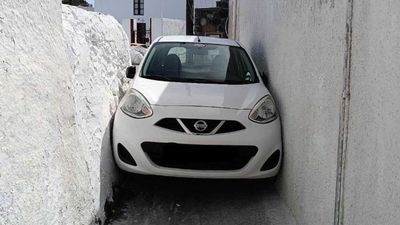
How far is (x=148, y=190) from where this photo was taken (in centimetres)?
504

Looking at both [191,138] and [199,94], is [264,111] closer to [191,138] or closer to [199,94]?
[199,94]

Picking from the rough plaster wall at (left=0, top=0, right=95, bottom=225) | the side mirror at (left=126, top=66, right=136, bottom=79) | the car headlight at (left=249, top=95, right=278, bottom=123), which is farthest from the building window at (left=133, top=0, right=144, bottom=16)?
the rough plaster wall at (left=0, top=0, right=95, bottom=225)

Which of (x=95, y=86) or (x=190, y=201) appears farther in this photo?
(x=190, y=201)

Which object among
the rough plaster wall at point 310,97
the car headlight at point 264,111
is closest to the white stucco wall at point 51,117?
the car headlight at point 264,111

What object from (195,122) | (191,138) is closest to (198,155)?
(191,138)

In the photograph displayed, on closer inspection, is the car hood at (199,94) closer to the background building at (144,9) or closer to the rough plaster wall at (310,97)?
the rough plaster wall at (310,97)

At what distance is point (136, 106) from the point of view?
4.73 meters

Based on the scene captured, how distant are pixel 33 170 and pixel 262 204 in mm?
2685

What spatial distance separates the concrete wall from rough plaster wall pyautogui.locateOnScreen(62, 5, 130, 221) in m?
1.72

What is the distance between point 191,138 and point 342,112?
181cm

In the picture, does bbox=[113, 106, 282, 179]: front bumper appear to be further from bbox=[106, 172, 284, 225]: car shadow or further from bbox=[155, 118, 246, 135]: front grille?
bbox=[106, 172, 284, 225]: car shadow

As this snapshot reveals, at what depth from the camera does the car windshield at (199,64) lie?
5410 millimetres

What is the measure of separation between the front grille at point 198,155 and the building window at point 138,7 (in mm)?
40329

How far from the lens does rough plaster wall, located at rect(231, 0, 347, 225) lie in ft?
10.3
